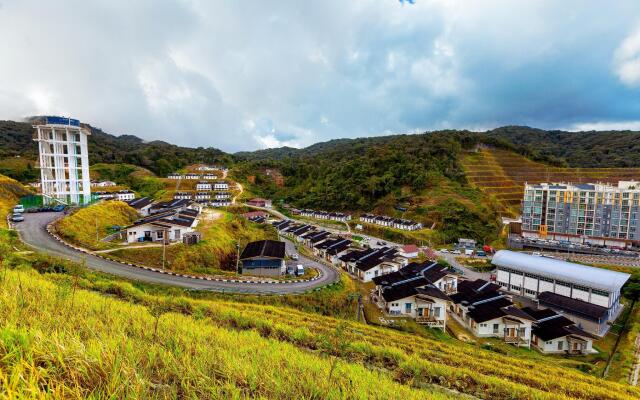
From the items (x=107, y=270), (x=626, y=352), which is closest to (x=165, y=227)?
(x=107, y=270)

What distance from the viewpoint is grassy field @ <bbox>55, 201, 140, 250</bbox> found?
74.2ft

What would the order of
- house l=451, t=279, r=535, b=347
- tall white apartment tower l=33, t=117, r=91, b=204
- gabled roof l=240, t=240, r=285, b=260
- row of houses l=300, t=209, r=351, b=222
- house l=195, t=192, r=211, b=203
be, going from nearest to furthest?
house l=451, t=279, r=535, b=347
gabled roof l=240, t=240, r=285, b=260
tall white apartment tower l=33, t=117, r=91, b=204
house l=195, t=192, r=211, b=203
row of houses l=300, t=209, r=351, b=222

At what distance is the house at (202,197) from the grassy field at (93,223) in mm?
34393

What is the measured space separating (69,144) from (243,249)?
28.3 metres

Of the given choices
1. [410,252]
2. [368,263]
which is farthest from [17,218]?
[410,252]

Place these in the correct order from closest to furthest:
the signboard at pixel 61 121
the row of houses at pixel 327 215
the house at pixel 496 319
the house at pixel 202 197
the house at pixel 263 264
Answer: the house at pixel 496 319 < the house at pixel 263 264 < the signboard at pixel 61 121 < the house at pixel 202 197 < the row of houses at pixel 327 215

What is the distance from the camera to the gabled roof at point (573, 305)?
2597cm

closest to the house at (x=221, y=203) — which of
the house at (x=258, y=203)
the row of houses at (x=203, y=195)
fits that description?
the row of houses at (x=203, y=195)

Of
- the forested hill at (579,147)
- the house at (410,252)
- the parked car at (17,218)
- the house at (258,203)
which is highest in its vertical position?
the forested hill at (579,147)

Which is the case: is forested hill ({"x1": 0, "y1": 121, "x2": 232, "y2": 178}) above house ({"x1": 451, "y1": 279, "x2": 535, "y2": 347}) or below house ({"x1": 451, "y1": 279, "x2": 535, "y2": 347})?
above

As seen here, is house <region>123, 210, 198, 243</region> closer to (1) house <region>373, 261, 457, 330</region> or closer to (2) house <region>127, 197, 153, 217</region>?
(1) house <region>373, 261, 457, 330</region>

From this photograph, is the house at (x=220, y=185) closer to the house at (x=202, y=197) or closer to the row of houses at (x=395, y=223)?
the house at (x=202, y=197)

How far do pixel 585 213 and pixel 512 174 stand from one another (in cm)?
3534

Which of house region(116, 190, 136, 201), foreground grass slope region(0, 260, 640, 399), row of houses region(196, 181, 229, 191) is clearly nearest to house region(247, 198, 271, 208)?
row of houses region(196, 181, 229, 191)
